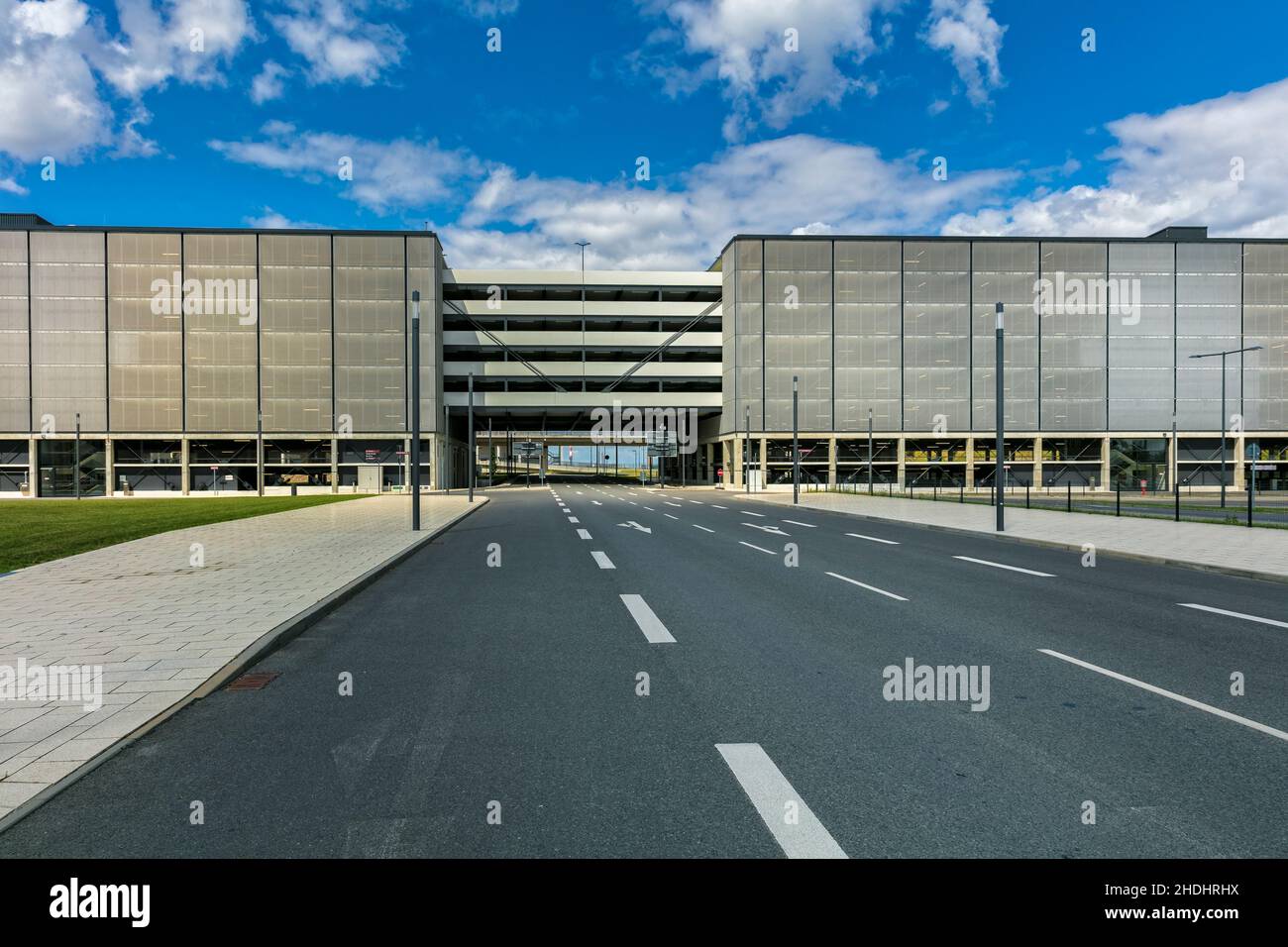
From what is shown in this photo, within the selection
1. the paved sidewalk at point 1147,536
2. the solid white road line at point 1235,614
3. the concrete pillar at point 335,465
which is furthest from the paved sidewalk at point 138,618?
the concrete pillar at point 335,465

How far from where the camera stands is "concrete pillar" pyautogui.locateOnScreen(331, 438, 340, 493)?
56.8 meters

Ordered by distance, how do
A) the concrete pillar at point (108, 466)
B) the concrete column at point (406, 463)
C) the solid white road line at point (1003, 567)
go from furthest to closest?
the concrete column at point (406, 463) → the concrete pillar at point (108, 466) → the solid white road line at point (1003, 567)

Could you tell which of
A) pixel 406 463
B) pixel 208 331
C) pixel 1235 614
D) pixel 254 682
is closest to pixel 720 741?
pixel 254 682

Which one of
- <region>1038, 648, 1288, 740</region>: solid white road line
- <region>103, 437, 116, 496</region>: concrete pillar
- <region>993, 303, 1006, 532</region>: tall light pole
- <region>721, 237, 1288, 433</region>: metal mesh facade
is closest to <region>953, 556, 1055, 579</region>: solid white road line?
<region>1038, 648, 1288, 740</region>: solid white road line

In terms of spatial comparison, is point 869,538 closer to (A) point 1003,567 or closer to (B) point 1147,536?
(A) point 1003,567

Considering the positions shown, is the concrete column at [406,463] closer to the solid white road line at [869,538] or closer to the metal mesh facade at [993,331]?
the metal mesh facade at [993,331]

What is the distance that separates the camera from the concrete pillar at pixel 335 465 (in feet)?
186

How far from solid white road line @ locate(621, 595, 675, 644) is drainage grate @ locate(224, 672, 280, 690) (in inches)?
126

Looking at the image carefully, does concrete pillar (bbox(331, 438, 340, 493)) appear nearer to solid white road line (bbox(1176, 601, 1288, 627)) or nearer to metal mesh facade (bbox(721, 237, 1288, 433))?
metal mesh facade (bbox(721, 237, 1288, 433))

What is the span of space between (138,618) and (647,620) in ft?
17.6

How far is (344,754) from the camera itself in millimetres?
4098

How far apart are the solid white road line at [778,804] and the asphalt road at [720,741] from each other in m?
0.02
